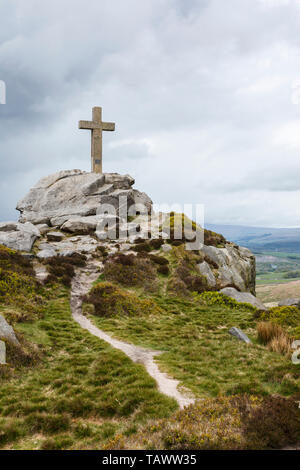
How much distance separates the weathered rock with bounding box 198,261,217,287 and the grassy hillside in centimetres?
487

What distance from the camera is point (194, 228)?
139ft

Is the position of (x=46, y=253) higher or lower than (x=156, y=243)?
lower

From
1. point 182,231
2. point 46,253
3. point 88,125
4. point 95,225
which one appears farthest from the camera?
point 88,125

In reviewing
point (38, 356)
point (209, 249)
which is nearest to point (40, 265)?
point (38, 356)

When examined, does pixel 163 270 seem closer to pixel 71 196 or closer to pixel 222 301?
pixel 222 301

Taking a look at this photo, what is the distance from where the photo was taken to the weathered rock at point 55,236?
38.4 meters

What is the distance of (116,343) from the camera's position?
1631cm

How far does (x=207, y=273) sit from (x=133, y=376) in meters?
21.2

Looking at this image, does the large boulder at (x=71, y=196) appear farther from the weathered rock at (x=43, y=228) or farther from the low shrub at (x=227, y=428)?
the low shrub at (x=227, y=428)

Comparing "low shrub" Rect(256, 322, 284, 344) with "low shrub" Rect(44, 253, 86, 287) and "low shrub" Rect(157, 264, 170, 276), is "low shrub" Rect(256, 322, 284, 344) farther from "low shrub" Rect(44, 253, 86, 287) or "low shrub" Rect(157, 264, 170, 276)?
"low shrub" Rect(44, 253, 86, 287)

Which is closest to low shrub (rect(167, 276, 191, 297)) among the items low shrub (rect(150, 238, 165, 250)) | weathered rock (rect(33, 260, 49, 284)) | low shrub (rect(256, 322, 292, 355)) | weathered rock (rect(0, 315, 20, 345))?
low shrub (rect(150, 238, 165, 250))

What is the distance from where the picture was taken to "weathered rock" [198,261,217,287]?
31000 millimetres

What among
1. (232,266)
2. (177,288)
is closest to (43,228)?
(177,288)
